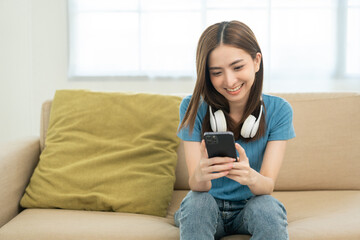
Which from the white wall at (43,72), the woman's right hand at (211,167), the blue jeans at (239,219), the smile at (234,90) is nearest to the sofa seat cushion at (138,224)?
the blue jeans at (239,219)

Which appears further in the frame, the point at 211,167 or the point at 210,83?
the point at 210,83

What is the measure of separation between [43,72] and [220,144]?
2.76 metres

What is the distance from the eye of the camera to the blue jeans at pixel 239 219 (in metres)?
1.15

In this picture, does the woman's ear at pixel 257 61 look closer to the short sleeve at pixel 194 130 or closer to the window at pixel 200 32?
the short sleeve at pixel 194 130

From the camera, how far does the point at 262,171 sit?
1.35 metres

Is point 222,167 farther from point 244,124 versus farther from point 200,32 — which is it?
point 200,32

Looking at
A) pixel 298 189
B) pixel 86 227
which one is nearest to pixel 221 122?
pixel 86 227

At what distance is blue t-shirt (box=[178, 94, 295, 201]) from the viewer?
1.40 metres

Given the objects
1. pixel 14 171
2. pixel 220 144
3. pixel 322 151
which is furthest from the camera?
pixel 322 151

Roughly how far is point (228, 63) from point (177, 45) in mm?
2210

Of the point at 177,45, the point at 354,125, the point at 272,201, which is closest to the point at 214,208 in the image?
the point at 272,201

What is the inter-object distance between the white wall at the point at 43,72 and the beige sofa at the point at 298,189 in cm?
161

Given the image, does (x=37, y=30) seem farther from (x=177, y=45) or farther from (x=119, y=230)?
(x=119, y=230)

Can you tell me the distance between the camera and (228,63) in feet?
4.30
